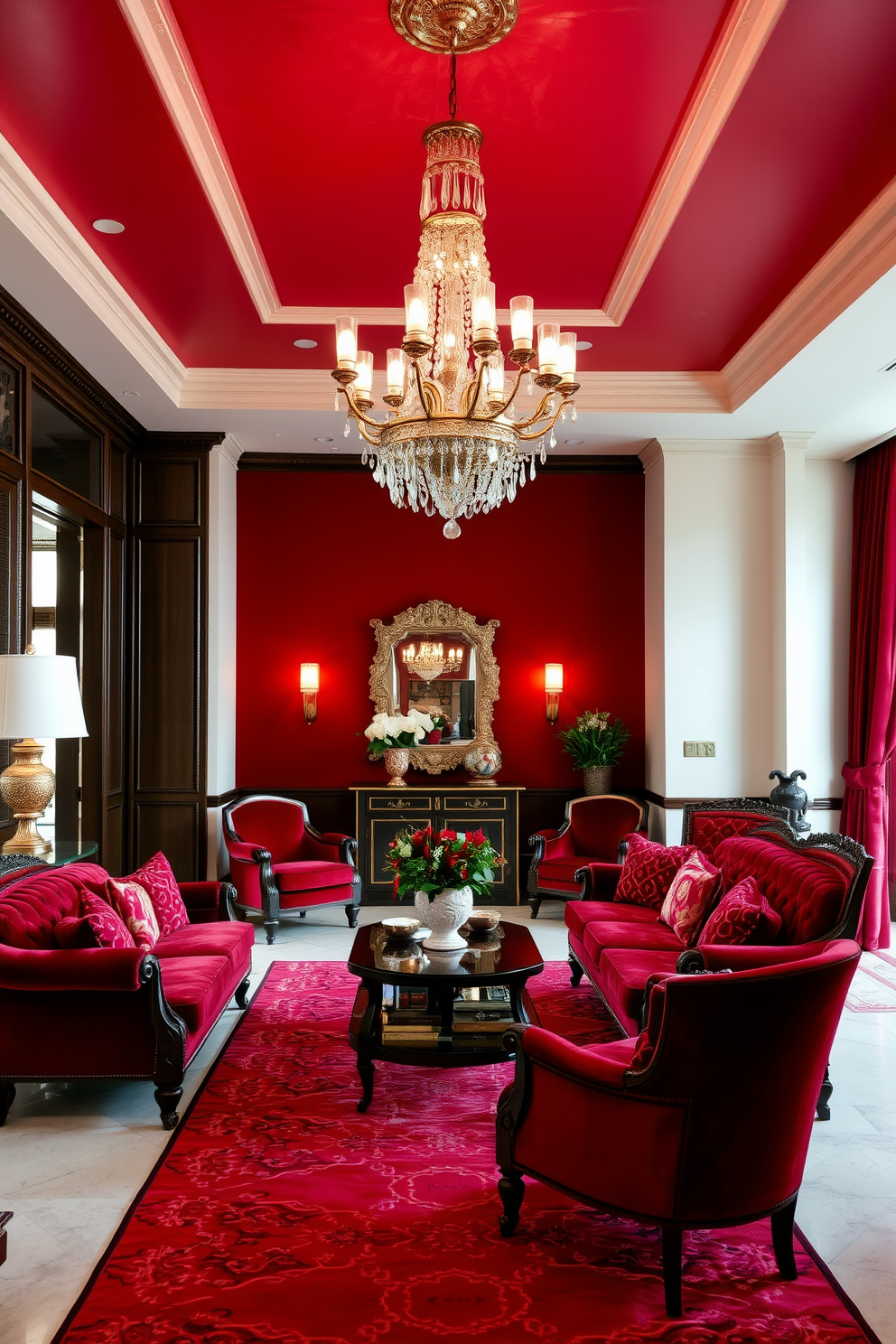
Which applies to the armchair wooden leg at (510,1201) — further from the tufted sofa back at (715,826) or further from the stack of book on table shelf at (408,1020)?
the tufted sofa back at (715,826)

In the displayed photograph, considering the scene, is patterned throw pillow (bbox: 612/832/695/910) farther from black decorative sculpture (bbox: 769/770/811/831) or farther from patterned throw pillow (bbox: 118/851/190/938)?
patterned throw pillow (bbox: 118/851/190/938)

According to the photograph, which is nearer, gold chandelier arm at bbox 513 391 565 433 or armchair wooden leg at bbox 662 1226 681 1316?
armchair wooden leg at bbox 662 1226 681 1316

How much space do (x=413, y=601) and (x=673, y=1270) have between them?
5.66 meters

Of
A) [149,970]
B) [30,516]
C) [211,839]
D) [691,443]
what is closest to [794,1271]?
[149,970]

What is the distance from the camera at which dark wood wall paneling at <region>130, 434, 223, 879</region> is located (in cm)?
682

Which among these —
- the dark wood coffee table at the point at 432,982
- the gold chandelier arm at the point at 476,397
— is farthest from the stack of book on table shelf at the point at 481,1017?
the gold chandelier arm at the point at 476,397

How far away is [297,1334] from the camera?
2.28 meters

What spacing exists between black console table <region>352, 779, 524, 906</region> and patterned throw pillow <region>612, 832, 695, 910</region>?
194 cm

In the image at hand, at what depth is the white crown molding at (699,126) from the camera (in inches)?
119

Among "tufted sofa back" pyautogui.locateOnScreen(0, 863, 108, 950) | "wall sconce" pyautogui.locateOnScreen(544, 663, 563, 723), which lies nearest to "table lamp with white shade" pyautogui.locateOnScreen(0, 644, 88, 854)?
"tufted sofa back" pyautogui.locateOnScreen(0, 863, 108, 950)

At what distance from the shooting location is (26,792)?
4184 mm

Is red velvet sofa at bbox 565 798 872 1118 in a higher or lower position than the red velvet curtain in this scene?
lower

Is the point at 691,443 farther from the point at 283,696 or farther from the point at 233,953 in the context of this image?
the point at 233,953

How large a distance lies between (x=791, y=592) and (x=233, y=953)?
458cm
